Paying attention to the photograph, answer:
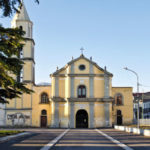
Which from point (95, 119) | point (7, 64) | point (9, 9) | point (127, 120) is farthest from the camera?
point (127, 120)

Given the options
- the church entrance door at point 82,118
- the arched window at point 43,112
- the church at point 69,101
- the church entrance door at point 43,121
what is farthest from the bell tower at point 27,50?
the church entrance door at point 82,118

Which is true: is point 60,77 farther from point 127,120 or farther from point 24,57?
point 127,120

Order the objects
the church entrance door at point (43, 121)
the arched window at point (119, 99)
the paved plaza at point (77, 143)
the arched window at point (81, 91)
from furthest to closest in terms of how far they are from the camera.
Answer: the arched window at point (119, 99), the church entrance door at point (43, 121), the arched window at point (81, 91), the paved plaza at point (77, 143)

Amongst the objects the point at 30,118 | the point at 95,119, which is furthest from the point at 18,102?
the point at 95,119

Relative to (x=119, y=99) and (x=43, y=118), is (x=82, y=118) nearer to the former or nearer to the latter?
(x=43, y=118)

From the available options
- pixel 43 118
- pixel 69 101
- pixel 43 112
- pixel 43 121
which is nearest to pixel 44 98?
pixel 43 112

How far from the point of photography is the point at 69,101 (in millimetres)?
52969

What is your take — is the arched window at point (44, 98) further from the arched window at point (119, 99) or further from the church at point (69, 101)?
the arched window at point (119, 99)

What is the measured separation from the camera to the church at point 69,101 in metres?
53.0

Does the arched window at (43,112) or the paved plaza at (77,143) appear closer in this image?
the paved plaza at (77,143)

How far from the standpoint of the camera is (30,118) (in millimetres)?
54906

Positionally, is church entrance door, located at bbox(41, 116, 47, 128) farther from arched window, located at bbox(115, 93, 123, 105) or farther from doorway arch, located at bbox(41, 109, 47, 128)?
arched window, located at bbox(115, 93, 123, 105)

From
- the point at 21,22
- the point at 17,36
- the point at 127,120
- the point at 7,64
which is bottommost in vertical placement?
the point at 127,120

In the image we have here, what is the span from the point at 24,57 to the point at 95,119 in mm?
15929
